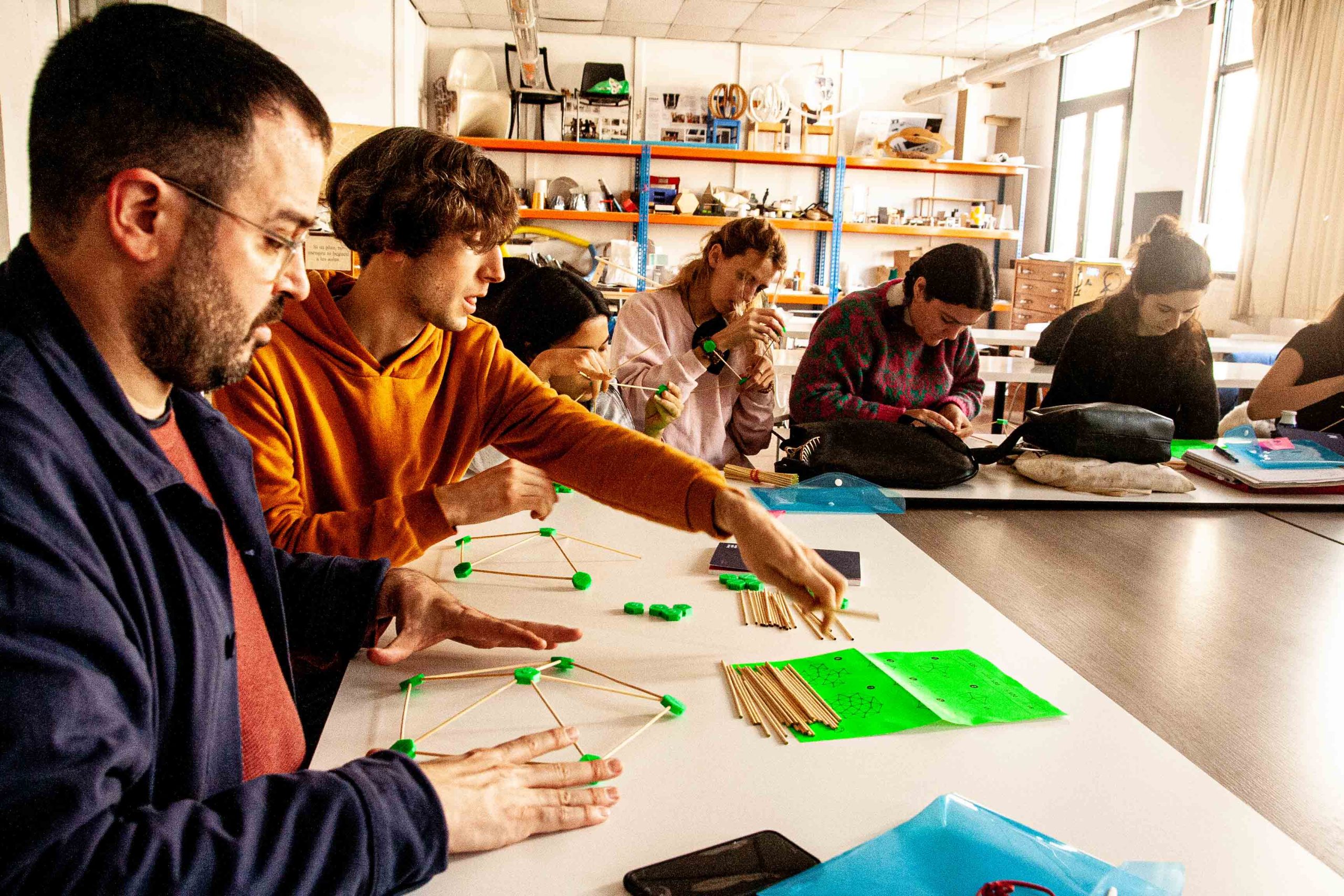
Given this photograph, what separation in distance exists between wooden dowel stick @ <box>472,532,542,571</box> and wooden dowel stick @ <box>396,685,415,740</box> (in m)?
0.46

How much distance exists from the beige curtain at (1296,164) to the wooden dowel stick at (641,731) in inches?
232

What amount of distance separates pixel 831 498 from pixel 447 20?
6862 mm

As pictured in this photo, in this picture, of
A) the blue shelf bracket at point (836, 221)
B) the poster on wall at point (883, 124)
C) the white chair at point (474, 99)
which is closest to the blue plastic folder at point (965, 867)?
the blue shelf bracket at point (836, 221)

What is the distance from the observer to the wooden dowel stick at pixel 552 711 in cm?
106

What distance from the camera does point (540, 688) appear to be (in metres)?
1.20

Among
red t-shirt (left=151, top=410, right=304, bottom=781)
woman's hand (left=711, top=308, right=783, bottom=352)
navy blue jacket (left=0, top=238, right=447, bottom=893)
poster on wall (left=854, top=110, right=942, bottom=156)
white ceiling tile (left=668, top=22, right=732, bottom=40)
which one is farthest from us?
poster on wall (left=854, top=110, right=942, bottom=156)

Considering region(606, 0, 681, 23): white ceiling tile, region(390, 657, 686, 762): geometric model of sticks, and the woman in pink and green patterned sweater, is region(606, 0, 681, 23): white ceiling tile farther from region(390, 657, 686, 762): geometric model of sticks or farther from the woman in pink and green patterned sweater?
region(390, 657, 686, 762): geometric model of sticks

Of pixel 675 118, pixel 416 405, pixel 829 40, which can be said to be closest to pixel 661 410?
pixel 416 405

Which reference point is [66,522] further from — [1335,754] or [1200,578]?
[1200,578]

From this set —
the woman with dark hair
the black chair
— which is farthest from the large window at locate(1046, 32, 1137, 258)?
the woman with dark hair

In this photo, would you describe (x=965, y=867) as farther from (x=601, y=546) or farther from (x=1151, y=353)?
(x=1151, y=353)

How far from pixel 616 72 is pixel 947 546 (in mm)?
6865

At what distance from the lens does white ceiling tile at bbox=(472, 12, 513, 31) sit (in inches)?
295

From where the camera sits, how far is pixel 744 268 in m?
2.77
